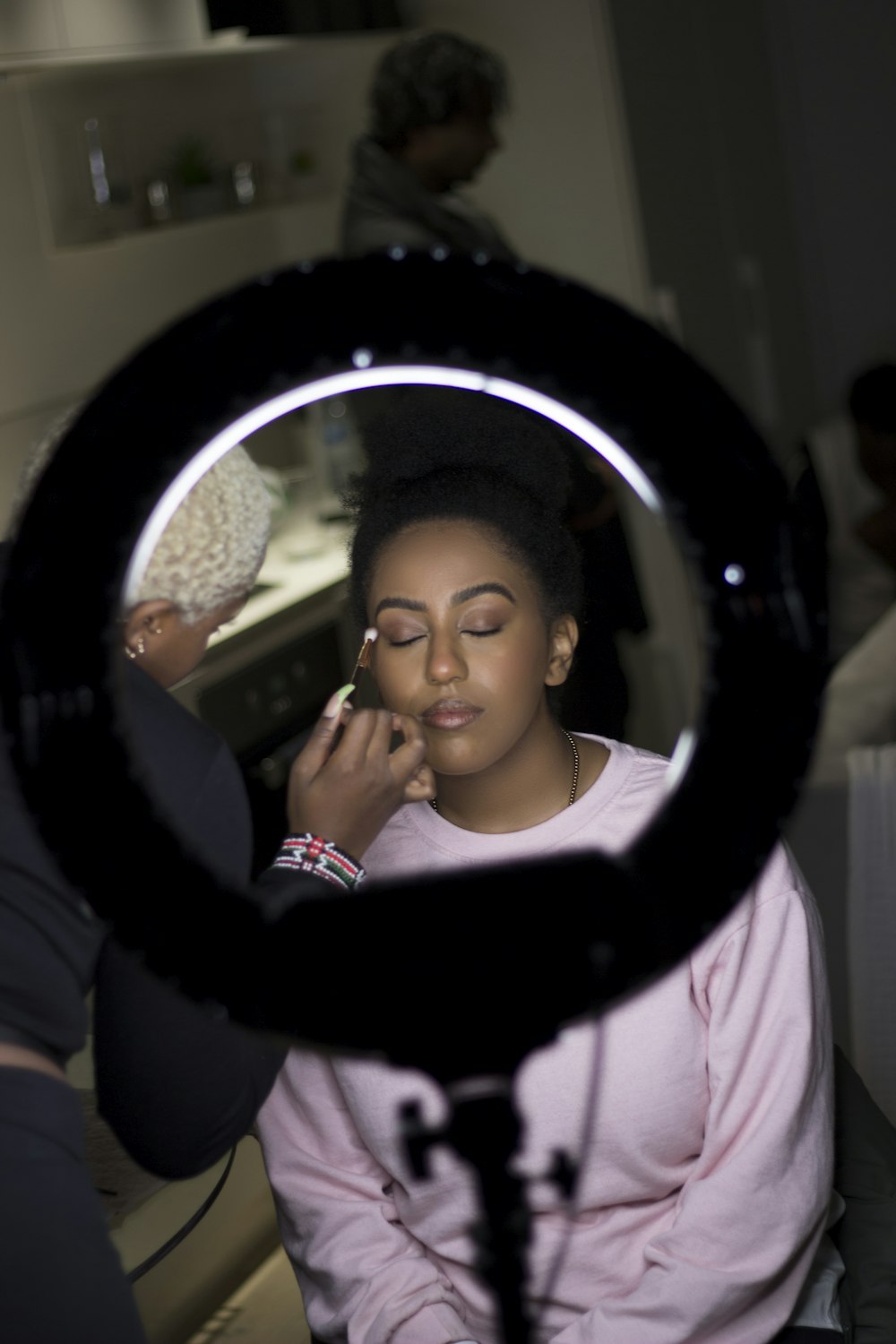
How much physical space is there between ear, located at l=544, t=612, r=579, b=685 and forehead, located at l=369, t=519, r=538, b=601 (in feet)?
0.07

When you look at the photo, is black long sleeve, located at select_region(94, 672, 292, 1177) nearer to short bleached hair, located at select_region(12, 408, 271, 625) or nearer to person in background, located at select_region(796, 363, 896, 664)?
short bleached hair, located at select_region(12, 408, 271, 625)

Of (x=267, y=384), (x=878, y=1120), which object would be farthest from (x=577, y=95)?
(x=267, y=384)

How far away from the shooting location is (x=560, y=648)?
1.73 ft

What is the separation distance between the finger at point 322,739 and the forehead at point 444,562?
4cm

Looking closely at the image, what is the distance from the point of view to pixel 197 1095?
0.58 meters

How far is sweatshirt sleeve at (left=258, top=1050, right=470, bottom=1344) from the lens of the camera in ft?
2.69

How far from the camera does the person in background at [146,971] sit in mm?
422

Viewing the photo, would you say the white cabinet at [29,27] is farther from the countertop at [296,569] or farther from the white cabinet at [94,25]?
the countertop at [296,569]

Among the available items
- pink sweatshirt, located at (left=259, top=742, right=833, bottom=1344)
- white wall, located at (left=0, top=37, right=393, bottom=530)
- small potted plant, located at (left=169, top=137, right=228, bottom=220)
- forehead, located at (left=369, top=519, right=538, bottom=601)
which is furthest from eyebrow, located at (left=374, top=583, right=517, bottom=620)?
small potted plant, located at (left=169, top=137, right=228, bottom=220)

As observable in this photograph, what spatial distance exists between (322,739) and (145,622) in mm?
90

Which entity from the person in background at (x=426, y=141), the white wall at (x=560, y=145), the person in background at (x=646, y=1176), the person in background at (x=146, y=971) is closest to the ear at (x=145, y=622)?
the person in background at (x=146, y=971)

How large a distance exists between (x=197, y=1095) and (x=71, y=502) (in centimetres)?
31

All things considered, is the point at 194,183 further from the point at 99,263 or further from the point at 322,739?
the point at 322,739

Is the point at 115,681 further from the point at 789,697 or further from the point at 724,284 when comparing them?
the point at 724,284
